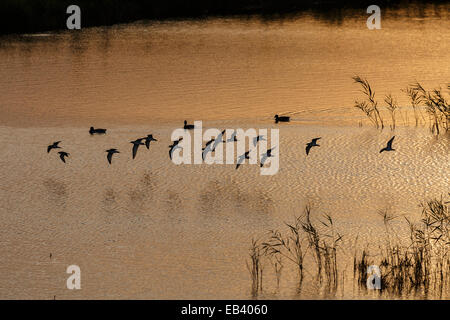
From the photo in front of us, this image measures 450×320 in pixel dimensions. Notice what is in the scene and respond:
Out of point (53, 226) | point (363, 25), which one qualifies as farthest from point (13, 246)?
point (363, 25)

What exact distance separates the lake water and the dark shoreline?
5.26 ft

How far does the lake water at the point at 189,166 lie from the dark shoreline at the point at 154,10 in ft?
5.26

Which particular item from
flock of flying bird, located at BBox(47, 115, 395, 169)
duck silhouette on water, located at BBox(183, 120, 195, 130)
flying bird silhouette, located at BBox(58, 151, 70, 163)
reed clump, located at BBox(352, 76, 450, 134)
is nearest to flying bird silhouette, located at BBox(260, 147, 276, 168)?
flock of flying bird, located at BBox(47, 115, 395, 169)

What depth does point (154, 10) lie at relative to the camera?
39906 millimetres

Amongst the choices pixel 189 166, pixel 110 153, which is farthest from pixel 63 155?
pixel 189 166

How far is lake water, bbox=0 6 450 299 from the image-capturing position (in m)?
14.2

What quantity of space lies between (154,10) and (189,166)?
2183 centimetres

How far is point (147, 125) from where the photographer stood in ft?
74.6

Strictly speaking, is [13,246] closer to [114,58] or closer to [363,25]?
[114,58]

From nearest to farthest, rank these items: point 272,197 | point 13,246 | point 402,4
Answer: point 13,246 < point 272,197 < point 402,4

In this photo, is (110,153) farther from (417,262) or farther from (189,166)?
(417,262)

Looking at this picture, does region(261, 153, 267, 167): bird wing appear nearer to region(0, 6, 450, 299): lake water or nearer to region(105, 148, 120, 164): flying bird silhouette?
region(0, 6, 450, 299): lake water

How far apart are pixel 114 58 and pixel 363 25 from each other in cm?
1134

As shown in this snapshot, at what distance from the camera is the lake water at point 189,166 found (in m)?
14.2
